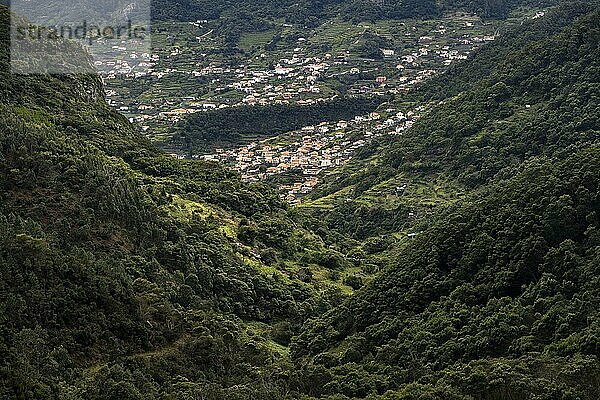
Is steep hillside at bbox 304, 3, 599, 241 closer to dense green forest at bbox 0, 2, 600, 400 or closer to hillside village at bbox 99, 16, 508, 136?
dense green forest at bbox 0, 2, 600, 400

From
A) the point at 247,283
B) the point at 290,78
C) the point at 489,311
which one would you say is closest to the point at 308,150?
the point at 290,78

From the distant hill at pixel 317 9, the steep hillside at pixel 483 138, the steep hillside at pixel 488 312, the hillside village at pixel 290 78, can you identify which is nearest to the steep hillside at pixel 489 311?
the steep hillside at pixel 488 312

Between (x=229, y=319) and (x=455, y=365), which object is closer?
(x=455, y=365)

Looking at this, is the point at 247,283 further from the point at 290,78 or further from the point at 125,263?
the point at 290,78

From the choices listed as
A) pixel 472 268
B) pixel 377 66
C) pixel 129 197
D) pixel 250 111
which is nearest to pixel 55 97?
pixel 129 197

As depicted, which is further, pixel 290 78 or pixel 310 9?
pixel 310 9

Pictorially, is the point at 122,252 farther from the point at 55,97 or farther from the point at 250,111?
the point at 250,111
